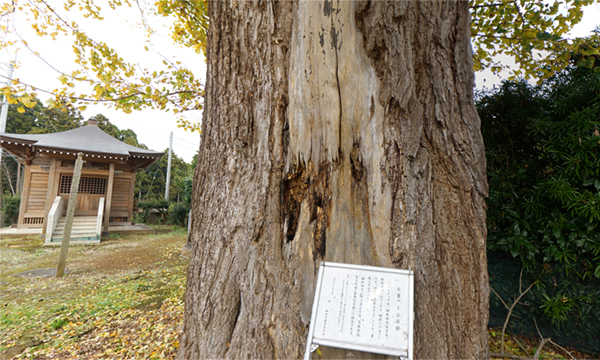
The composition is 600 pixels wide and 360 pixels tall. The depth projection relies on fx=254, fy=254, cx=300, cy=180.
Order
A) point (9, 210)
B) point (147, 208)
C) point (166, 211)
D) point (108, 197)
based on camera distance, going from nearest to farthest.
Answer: point (108, 197), point (9, 210), point (147, 208), point (166, 211)

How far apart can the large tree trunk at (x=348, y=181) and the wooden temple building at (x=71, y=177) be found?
10.4 m

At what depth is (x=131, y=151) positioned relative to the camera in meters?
10.9

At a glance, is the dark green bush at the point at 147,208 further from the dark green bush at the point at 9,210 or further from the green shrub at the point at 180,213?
the dark green bush at the point at 9,210

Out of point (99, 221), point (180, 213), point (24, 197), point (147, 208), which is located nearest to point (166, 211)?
point (147, 208)

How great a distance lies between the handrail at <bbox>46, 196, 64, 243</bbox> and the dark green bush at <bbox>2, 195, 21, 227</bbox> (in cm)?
616

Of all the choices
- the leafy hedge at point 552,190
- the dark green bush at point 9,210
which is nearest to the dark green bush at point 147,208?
the dark green bush at point 9,210

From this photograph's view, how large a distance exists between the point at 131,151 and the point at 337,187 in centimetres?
1211

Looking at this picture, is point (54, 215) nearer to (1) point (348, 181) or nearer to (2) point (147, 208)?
(2) point (147, 208)

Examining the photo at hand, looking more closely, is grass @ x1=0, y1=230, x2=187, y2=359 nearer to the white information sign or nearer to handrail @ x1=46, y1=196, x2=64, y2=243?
handrail @ x1=46, y1=196, x2=64, y2=243

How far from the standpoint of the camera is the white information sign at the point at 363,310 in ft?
3.49

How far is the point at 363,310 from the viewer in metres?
1.13

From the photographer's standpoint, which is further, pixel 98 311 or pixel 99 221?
pixel 99 221

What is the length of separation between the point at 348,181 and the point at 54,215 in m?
11.9

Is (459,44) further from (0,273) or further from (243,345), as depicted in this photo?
(0,273)
